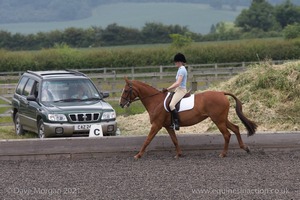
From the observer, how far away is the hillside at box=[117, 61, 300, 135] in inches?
669

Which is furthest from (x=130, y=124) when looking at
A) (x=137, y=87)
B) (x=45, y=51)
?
(x=45, y=51)

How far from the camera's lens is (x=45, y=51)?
59.3 metres

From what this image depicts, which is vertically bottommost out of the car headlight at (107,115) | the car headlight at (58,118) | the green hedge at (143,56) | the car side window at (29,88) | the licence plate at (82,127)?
the green hedge at (143,56)

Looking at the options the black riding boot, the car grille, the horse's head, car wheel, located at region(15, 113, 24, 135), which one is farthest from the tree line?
the black riding boot

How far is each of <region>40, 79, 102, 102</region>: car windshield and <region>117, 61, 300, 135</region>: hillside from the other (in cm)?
165

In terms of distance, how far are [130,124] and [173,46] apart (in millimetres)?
41848

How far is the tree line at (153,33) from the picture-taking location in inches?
3533

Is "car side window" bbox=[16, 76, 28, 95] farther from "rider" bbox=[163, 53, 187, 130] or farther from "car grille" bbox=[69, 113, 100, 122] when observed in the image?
"rider" bbox=[163, 53, 187, 130]

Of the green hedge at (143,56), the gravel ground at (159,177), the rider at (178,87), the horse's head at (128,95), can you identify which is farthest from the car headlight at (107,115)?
the green hedge at (143,56)

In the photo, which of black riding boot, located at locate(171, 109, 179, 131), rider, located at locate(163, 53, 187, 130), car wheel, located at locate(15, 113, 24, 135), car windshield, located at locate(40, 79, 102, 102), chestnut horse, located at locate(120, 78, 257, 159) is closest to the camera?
chestnut horse, located at locate(120, 78, 257, 159)

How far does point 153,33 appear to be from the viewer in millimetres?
99125

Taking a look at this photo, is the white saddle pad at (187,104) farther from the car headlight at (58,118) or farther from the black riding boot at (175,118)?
the car headlight at (58,118)

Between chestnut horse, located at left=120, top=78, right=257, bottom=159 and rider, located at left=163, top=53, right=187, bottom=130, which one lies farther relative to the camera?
rider, located at left=163, top=53, right=187, bottom=130

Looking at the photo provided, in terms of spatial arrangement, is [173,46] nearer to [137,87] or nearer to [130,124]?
[130,124]
